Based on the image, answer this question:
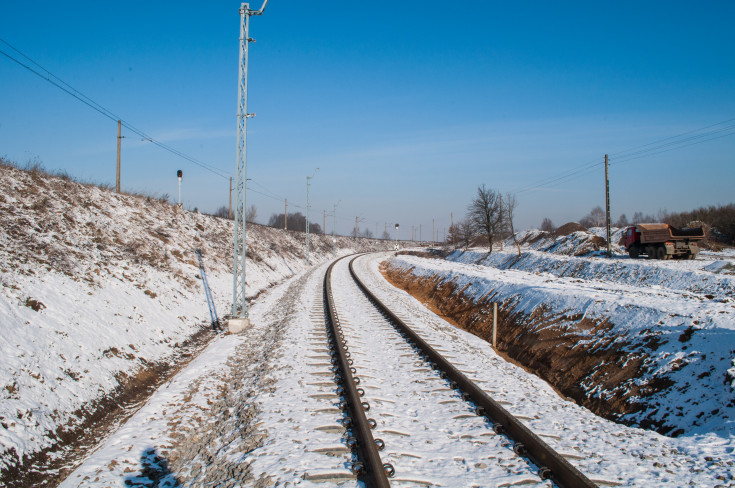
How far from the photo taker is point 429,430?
202 inches

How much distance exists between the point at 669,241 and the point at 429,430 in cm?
3112

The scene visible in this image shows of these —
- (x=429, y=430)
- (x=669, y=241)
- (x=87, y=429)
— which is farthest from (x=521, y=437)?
(x=669, y=241)

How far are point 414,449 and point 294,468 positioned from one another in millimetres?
1402

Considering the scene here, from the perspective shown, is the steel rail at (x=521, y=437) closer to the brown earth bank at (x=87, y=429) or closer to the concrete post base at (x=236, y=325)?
the brown earth bank at (x=87, y=429)

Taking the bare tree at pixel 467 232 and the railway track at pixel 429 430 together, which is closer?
the railway track at pixel 429 430

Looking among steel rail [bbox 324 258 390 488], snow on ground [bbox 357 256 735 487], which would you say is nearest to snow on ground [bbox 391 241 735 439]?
snow on ground [bbox 357 256 735 487]

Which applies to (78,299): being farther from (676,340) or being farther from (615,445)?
(676,340)

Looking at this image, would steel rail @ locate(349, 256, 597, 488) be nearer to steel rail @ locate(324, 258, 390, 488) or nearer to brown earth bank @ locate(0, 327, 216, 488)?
steel rail @ locate(324, 258, 390, 488)

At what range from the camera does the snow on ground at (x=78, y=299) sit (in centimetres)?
623

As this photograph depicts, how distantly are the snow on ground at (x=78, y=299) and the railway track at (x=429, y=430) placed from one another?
4444mm

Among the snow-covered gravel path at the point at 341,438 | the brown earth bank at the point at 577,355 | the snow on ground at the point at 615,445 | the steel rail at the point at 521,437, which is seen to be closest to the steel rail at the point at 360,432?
the snow-covered gravel path at the point at 341,438

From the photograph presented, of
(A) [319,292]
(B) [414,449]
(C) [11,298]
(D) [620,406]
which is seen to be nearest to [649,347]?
(D) [620,406]

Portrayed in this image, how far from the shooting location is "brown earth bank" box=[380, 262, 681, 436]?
6.65 meters

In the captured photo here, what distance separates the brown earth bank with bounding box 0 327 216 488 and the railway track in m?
3.71
